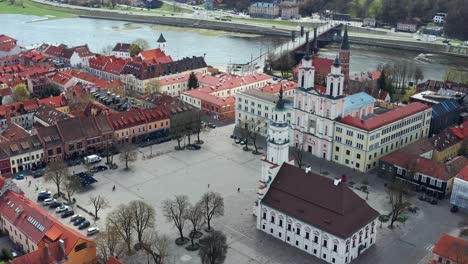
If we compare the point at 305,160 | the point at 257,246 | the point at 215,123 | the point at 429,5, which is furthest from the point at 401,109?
the point at 429,5

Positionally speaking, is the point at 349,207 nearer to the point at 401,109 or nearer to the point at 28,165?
the point at 401,109

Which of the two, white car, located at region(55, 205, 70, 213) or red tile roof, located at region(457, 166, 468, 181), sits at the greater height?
red tile roof, located at region(457, 166, 468, 181)

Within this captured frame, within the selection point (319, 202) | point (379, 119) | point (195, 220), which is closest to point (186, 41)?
point (379, 119)

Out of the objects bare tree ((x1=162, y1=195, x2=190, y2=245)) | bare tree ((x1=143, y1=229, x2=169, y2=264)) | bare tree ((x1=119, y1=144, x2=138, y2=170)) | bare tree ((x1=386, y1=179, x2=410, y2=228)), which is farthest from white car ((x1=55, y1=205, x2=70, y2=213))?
bare tree ((x1=386, y1=179, x2=410, y2=228))

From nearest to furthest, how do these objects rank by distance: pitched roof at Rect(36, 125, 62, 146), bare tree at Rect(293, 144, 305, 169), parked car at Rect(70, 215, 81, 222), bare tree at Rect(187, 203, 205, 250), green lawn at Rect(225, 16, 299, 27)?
1. bare tree at Rect(187, 203, 205, 250)
2. parked car at Rect(70, 215, 81, 222)
3. pitched roof at Rect(36, 125, 62, 146)
4. bare tree at Rect(293, 144, 305, 169)
5. green lawn at Rect(225, 16, 299, 27)

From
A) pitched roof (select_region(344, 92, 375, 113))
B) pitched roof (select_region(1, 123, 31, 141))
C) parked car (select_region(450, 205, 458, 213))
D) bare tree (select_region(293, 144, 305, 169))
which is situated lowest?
parked car (select_region(450, 205, 458, 213))

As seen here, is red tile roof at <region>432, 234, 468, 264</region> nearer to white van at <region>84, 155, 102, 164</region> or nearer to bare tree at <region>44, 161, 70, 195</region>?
bare tree at <region>44, 161, 70, 195</region>

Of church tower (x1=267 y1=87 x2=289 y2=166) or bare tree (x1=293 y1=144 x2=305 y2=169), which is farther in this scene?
bare tree (x1=293 y1=144 x2=305 y2=169)
